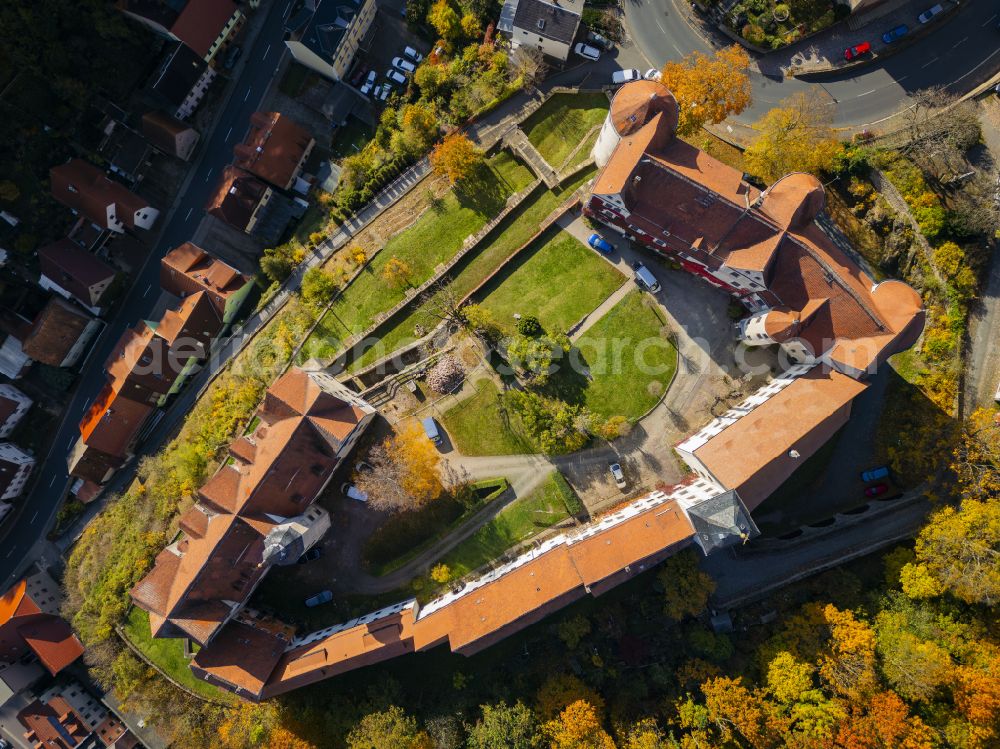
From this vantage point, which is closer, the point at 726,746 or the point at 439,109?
the point at 726,746

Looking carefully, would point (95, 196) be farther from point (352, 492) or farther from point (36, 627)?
point (36, 627)

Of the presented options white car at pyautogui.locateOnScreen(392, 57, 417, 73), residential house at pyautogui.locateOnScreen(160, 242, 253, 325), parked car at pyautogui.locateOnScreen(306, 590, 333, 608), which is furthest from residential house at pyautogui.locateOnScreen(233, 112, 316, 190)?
parked car at pyautogui.locateOnScreen(306, 590, 333, 608)

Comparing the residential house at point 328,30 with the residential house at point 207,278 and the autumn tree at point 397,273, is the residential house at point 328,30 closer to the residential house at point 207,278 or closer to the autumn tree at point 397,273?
the autumn tree at point 397,273

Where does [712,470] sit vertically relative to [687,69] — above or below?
below

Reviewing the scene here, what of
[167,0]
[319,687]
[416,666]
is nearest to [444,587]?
[416,666]

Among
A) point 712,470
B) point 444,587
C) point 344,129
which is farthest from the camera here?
point 344,129

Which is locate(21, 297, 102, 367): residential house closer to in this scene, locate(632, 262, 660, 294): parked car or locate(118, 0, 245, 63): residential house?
locate(118, 0, 245, 63): residential house

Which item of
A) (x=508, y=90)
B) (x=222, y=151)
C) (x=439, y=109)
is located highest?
(x=508, y=90)

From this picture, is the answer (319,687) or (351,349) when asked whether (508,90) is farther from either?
(319,687)
